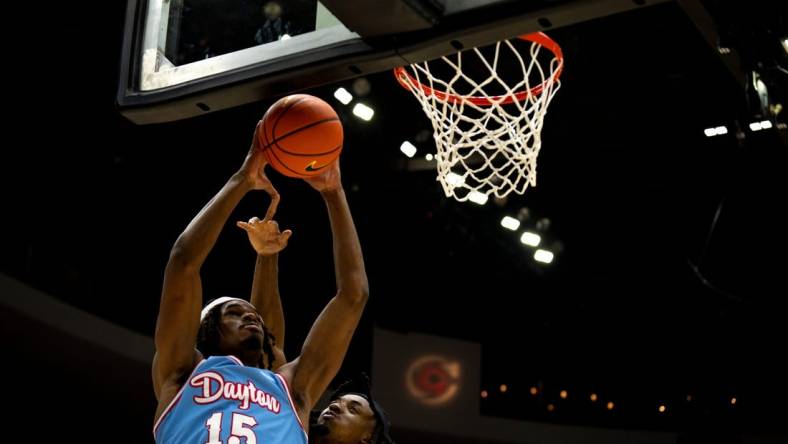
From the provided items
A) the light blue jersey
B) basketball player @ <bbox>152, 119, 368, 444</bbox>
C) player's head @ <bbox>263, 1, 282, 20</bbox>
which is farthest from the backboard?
the light blue jersey

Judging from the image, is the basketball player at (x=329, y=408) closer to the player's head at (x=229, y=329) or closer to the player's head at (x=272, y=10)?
the player's head at (x=229, y=329)

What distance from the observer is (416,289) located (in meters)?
9.09

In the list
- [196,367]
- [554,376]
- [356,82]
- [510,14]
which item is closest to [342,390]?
[196,367]

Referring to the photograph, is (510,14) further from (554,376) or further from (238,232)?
(554,376)

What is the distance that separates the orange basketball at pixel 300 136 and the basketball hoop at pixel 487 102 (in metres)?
0.59

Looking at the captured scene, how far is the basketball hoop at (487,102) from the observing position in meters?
4.43

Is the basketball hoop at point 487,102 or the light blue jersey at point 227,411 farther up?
the basketball hoop at point 487,102

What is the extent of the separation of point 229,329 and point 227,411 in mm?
327

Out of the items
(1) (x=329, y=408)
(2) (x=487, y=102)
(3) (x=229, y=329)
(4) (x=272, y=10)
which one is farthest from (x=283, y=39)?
(2) (x=487, y=102)

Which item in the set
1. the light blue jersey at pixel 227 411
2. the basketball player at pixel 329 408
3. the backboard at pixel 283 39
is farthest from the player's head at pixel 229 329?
the backboard at pixel 283 39

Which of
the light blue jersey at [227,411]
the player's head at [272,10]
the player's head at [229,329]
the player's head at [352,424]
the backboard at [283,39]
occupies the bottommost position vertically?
the player's head at [352,424]

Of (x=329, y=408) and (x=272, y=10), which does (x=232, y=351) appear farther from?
(x=272, y=10)

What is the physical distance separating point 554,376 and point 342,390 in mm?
6068

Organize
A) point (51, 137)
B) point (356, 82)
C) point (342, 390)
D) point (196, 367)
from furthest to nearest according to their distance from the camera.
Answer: point (51, 137)
point (356, 82)
point (342, 390)
point (196, 367)
